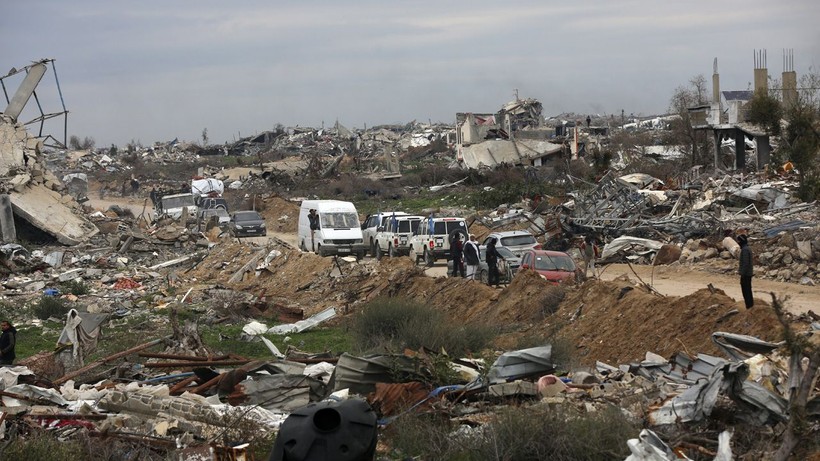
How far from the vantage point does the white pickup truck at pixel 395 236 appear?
115 ft

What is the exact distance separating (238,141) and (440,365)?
10615 centimetres

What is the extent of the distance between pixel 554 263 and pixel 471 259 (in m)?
3.27

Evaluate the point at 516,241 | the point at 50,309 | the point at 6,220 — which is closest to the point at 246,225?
the point at 6,220

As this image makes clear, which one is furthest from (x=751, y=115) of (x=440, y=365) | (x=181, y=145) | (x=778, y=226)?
(x=181, y=145)

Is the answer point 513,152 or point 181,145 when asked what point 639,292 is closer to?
point 513,152

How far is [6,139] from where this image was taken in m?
42.3

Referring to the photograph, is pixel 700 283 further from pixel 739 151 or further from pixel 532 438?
pixel 739 151

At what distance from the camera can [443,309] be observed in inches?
843

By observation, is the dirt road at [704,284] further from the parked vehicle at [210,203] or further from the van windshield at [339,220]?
the parked vehicle at [210,203]

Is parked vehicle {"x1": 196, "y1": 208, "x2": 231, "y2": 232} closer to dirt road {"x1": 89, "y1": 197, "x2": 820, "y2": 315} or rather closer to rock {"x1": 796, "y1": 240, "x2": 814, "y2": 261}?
dirt road {"x1": 89, "y1": 197, "x2": 820, "y2": 315}

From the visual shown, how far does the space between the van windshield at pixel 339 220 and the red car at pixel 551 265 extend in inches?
479

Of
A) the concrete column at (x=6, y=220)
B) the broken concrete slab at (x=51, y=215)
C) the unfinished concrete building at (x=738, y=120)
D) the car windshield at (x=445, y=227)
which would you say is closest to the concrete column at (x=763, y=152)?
the unfinished concrete building at (x=738, y=120)

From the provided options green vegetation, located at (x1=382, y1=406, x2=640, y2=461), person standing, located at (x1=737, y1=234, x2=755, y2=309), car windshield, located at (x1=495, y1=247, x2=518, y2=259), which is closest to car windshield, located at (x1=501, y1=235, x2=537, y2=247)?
car windshield, located at (x1=495, y1=247, x2=518, y2=259)

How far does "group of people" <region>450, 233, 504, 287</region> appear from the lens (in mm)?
26297
